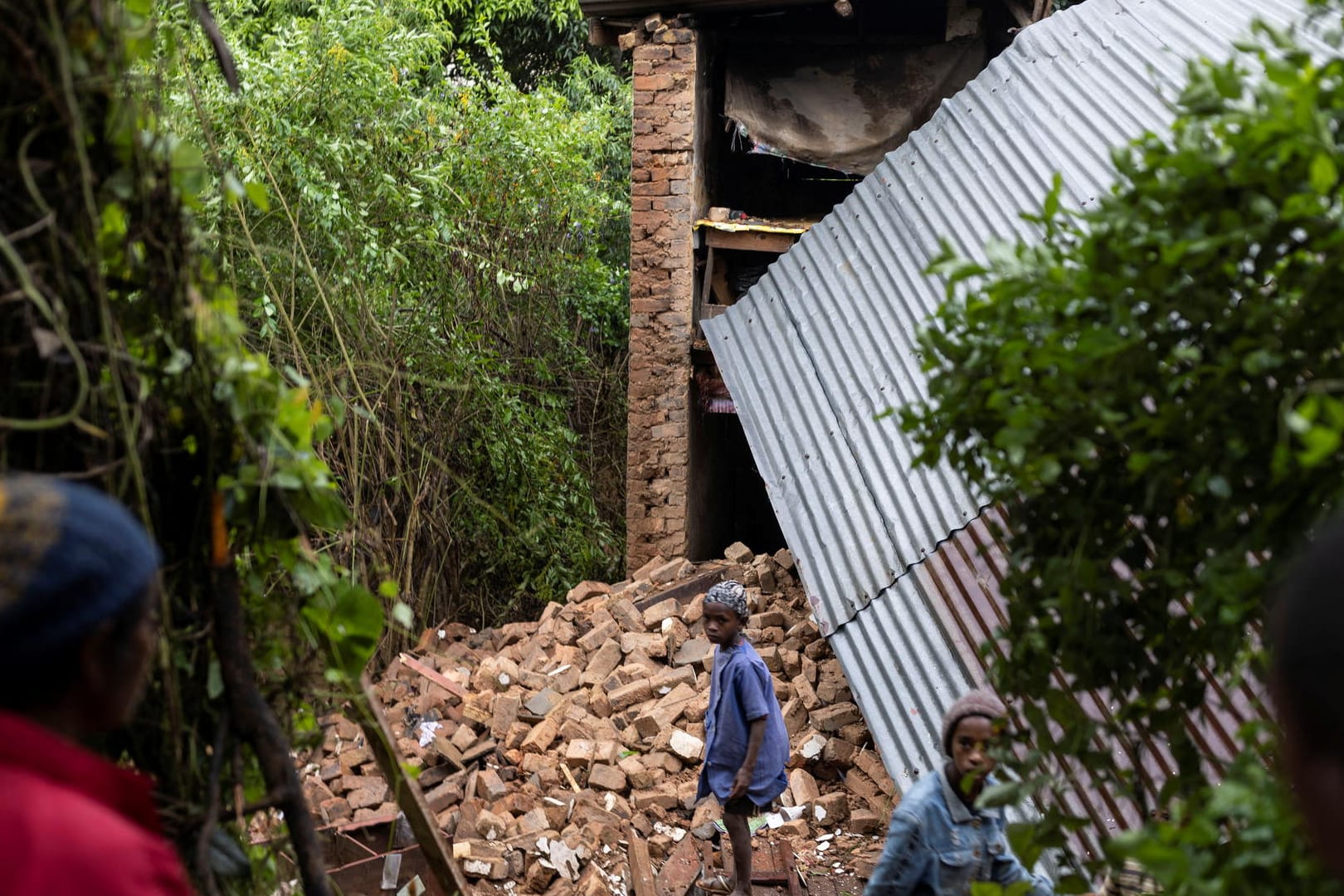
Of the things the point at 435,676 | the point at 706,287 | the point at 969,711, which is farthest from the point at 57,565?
the point at 706,287

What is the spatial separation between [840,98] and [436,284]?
4.29 meters

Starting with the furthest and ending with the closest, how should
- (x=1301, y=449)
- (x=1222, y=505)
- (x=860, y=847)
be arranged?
(x=860, y=847) < (x=1222, y=505) < (x=1301, y=449)

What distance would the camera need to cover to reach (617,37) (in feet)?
33.4

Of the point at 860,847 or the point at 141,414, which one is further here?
the point at 860,847

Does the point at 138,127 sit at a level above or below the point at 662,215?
above

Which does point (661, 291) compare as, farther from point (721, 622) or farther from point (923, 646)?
point (923, 646)

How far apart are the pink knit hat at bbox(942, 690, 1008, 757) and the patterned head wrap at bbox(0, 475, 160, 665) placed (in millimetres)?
2567

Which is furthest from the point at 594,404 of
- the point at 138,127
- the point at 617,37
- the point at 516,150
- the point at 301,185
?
the point at 138,127

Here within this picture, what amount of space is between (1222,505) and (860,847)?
5.59m

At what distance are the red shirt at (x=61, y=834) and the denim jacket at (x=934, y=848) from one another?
2.40 m

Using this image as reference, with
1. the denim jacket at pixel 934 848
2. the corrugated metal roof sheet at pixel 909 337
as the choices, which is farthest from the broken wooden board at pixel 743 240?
the denim jacket at pixel 934 848

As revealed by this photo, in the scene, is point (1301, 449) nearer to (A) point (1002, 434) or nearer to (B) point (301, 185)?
(A) point (1002, 434)

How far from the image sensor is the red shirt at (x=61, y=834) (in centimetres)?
120

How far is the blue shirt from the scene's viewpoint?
5.76 metres
